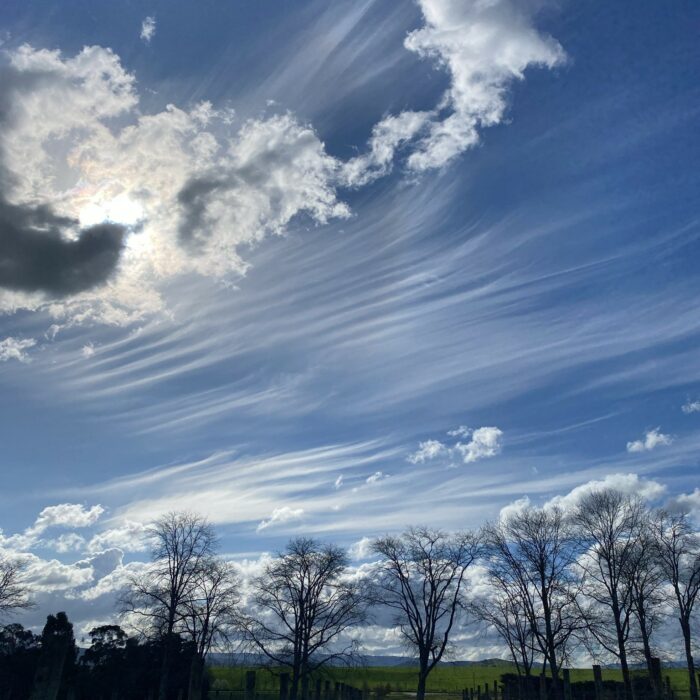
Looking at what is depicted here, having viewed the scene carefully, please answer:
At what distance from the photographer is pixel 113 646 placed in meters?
53.8

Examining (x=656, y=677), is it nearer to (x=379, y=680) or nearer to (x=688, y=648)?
(x=688, y=648)

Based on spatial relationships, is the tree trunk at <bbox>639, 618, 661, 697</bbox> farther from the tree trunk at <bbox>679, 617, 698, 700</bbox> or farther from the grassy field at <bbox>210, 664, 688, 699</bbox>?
the grassy field at <bbox>210, 664, 688, 699</bbox>

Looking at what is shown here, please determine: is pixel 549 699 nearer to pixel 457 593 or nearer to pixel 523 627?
pixel 523 627

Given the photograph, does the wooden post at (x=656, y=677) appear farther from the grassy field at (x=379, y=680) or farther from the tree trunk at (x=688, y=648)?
the grassy field at (x=379, y=680)

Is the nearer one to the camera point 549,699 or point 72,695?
point 72,695

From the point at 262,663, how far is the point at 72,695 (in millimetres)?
28487

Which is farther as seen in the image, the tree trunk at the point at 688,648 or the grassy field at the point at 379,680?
the grassy field at the point at 379,680

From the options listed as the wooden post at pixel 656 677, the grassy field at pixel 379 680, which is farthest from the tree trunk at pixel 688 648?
the grassy field at pixel 379 680

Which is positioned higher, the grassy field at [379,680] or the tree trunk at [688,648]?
the tree trunk at [688,648]

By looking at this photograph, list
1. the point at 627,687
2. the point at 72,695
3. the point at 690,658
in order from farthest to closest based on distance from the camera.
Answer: the point at 690,658, the point at 627,687, the point at 72,695

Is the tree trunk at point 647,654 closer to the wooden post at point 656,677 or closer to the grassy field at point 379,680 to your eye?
the wooden post at point 656,677

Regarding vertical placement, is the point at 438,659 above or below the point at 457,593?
below

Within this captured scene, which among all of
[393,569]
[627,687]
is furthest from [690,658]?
[393,569]

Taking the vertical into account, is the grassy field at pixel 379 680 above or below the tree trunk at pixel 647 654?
below
